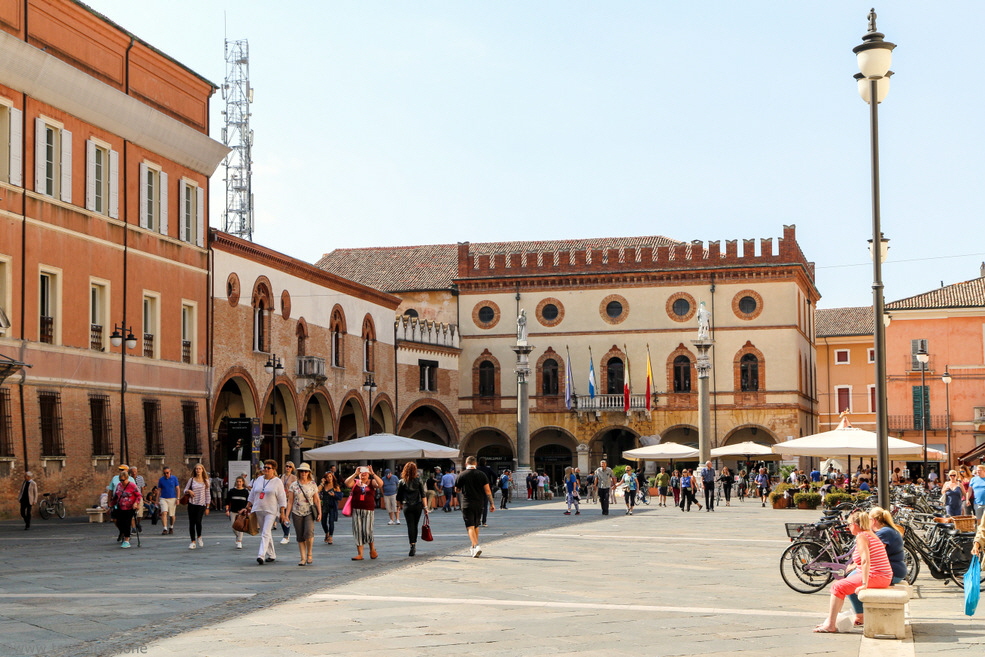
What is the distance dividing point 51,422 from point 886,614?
23.2 metres

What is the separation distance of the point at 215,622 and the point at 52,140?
21.2 meters

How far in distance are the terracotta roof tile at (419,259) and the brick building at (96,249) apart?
967 inches

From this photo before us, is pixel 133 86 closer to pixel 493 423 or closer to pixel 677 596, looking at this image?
pixel 677 596

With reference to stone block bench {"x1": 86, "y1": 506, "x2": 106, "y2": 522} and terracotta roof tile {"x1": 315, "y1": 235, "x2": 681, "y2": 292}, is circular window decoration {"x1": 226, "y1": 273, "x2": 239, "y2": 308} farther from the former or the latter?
terracotta roof tile {"x1": 315, "y1": 235, "x2": 681, "y2": 292}

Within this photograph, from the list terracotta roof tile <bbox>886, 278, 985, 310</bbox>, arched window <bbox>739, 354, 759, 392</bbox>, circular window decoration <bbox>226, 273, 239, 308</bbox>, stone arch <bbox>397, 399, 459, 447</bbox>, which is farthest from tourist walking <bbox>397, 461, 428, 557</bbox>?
terracotta roof tile <bbox>886, 278, 985, 310</bbox>

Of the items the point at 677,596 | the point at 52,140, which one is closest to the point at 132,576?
the point at 677,596

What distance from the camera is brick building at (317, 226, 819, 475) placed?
56094 millimetres

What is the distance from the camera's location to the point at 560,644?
33.1 ft

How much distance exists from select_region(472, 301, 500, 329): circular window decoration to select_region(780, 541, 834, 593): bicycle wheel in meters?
46.2

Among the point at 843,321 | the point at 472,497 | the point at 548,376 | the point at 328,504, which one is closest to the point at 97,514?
the point at 328,504

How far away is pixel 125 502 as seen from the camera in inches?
811

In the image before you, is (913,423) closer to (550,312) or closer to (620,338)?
(620,338)

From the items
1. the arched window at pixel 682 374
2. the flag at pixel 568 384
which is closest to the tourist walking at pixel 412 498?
the flag at pixel 568 384

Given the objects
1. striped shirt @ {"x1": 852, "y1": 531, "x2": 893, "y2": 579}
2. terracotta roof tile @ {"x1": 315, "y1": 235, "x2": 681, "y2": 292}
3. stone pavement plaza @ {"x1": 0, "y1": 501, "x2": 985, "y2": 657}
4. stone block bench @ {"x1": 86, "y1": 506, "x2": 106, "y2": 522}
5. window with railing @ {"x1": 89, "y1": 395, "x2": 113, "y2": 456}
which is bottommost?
→ stone block bench @ {"x1": 86, "y1": 506, "x2": 106, "y2": 522}
